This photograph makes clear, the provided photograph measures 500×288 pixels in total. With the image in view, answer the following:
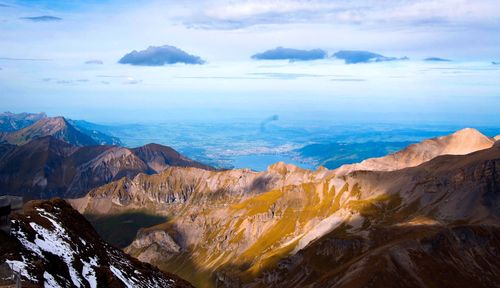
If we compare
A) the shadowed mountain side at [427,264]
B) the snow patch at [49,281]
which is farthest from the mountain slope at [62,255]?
the shadowed mountain side at [427,264]

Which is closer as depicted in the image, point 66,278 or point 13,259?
point 13,259

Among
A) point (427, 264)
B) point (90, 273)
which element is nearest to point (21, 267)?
point (90, 273)

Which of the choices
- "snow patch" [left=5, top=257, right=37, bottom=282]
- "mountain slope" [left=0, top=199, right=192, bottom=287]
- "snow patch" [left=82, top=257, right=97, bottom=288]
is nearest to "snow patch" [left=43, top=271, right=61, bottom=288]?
"mountain slope" [left=0, top=199, right=192, bottom=287]

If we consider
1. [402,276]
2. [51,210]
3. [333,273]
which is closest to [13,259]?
[51,210]

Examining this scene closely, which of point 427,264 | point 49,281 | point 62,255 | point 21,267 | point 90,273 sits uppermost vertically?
point 21,267

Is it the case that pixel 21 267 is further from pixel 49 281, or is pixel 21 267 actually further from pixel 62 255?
pixel 62 255

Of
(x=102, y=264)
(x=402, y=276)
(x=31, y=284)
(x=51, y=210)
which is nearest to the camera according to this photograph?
(x=31, y=284)

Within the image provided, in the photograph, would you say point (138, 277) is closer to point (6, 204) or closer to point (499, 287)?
point (6, 204)

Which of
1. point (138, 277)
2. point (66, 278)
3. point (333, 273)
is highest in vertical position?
point (66, 278)

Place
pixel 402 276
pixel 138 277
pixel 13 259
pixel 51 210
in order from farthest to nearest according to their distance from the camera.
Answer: pixel 402 276 → pixel 51 210 → pixel 138 277 → pixel 13 259
